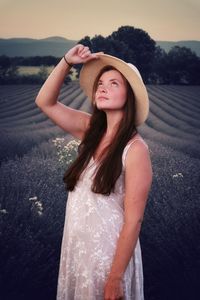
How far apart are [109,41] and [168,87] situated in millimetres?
612

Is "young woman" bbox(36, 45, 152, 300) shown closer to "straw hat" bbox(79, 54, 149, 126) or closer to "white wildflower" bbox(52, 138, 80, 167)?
"straw hat" bbox(79, 54, 149, 126)

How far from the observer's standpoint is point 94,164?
7.04ft

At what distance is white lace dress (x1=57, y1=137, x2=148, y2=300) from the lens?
2.12 meters

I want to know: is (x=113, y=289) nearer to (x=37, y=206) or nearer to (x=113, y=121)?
(x=113, y=121)

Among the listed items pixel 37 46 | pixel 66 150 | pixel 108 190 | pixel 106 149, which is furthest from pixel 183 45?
pixel 108 190

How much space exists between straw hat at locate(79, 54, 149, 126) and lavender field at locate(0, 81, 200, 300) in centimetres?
110

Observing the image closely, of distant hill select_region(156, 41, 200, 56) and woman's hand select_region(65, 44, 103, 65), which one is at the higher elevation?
woman's hand select_region(65, 44, 103, 65)

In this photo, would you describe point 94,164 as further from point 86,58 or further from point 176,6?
point 176,6

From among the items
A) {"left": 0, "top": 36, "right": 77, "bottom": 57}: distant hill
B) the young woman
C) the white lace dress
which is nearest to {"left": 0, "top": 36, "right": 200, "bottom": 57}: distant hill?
{"left": 0, "top": 36, "right": 77, "bottom": 57}: distant hill

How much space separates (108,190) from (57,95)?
60 cm

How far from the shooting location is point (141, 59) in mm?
3652

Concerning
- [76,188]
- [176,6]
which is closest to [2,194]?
[76,188]

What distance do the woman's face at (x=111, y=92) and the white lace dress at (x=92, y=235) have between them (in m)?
0.20

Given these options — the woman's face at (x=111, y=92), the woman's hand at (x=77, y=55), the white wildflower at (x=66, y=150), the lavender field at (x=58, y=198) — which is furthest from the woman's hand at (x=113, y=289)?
the white wildflower at (x=66, y=150)
